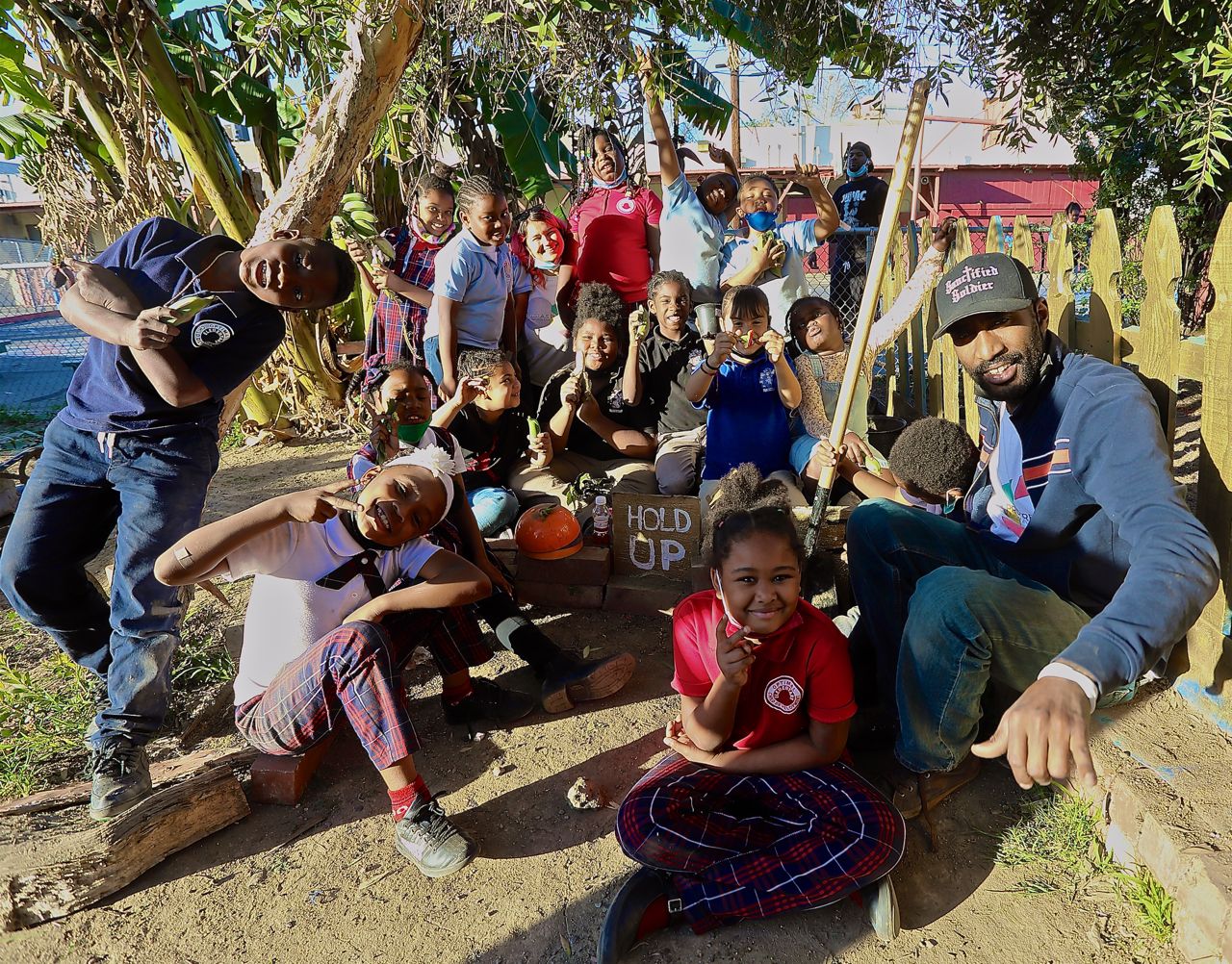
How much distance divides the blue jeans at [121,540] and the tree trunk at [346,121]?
81cm

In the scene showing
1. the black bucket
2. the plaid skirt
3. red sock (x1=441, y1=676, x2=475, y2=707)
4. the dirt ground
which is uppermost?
the black bucket

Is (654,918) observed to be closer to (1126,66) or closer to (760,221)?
(760,221)

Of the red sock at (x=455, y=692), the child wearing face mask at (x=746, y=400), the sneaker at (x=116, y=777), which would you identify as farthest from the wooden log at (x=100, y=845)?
the child wearing face mask at (x=746, y=400)

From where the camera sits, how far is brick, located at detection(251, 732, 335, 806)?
2664mm

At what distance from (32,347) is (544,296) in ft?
28.9

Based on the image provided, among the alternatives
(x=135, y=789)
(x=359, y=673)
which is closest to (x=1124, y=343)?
(x=359, y=673)

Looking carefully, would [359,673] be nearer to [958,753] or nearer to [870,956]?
[870,956]

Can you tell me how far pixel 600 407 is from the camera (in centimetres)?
448

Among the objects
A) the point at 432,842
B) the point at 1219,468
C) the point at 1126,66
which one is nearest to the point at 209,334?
the point at 432,842

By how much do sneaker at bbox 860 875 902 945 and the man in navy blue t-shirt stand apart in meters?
2.25

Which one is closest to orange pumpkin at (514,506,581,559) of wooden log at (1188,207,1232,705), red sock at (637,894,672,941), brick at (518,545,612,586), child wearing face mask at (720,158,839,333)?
brick at (518,545,612,586)

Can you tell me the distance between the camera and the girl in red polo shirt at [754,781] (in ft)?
6.78

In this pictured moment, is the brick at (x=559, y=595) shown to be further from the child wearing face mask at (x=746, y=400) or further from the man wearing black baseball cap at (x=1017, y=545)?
the man wearing black baseball cap at (x=1017, y=545)

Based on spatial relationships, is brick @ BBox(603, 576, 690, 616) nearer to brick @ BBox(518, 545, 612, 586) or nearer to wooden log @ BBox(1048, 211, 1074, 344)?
brick @ BBox(518, 545, 612, 586)
